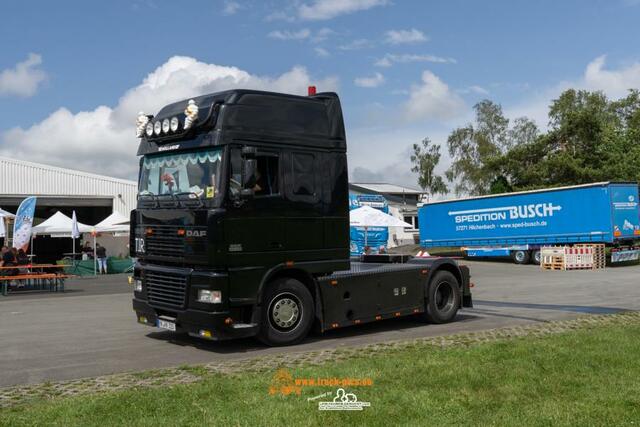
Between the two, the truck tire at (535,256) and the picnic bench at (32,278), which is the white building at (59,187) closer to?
the picnic bench at (32,278)

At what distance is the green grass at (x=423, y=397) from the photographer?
520 cm

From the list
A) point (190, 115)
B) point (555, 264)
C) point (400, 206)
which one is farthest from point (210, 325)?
point (400, 206)

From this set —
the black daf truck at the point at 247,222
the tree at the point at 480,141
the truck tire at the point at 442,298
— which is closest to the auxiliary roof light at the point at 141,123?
the black daf truck at the point at 247,222

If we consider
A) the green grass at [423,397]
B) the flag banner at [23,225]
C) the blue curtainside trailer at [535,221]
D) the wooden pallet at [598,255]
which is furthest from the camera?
the blue curtainside trailer at [535,221]

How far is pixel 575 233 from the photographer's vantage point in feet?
93.7

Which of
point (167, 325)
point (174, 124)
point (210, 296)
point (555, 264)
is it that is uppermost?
point (174, 124)

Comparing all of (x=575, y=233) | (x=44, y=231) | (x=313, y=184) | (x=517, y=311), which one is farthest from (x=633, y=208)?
(x=44, y=231)

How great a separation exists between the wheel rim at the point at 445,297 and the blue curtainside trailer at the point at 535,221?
1876 centimetres

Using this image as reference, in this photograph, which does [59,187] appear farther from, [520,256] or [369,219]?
[520,256]

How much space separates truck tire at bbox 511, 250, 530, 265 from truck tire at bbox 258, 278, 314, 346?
24410 mm

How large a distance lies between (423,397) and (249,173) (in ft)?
12.7

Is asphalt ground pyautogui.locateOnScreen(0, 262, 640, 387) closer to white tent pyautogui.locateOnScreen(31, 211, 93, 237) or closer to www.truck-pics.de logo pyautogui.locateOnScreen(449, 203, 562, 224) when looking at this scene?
white tent pyautogui.locateOnScreen(31, 211, 93, 237)

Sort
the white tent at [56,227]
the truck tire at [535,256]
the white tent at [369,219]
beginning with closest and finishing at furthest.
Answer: the white tent at [369,219]
the white tent at [56,227]
the truck tire at [535,256]

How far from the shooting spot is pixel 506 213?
32344 millimetres
